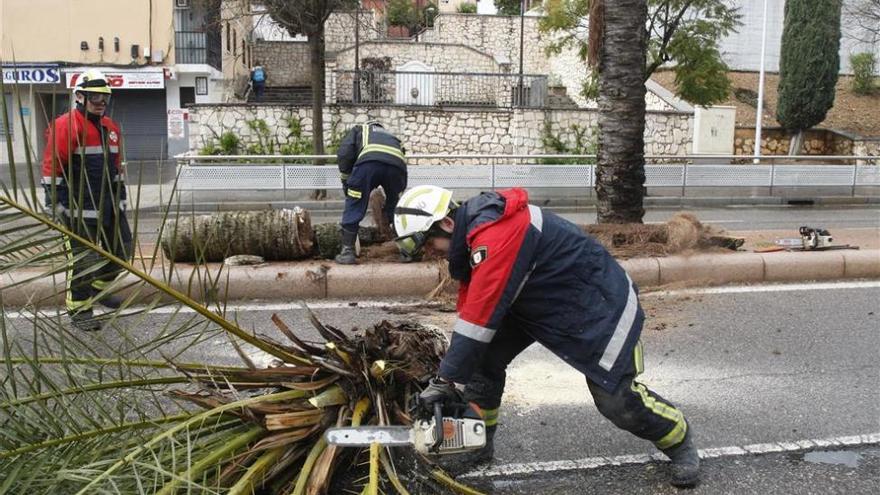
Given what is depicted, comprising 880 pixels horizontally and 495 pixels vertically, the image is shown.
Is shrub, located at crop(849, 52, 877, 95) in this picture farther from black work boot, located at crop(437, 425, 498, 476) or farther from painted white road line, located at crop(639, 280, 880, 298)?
black work boot, located at crop(437, 425, 498, 476)

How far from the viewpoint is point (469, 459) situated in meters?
3.69

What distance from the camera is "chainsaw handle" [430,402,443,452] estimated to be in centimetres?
305

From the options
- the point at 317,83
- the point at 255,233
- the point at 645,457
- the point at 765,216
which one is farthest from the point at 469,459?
the point at 317,83

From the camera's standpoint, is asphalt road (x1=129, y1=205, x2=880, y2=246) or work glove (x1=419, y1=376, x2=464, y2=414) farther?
asphalt road (x1=129, y1=205, x2=880, y2=246)

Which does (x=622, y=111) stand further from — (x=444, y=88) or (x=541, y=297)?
(x=444, y=88)

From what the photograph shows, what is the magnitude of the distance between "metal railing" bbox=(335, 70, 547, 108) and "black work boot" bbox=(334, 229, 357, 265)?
15.9m

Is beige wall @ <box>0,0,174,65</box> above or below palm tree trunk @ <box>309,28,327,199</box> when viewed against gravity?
above

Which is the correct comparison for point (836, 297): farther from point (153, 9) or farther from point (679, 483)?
point (153, 9)

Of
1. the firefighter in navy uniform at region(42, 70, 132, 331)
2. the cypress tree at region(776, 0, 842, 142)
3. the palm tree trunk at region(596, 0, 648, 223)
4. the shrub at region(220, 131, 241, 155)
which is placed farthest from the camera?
the cypress tree at region(776, 0, 842, 142)

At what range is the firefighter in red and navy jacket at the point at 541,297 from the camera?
3156mm

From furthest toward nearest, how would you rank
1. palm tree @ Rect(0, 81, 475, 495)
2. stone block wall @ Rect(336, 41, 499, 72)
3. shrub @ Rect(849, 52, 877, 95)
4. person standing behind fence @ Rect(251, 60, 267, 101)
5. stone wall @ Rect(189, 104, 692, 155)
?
stone block wall @ Rect(336, 41, 499, 72) → shrub @ Rect(849, 52, 877, 95) → person standing behind fence @ Rect(251, 60, 267, 101) → stone wall @ Rect(189, 104, 692, 155) → palm tree @ Rect(0, 81, 475, 495)

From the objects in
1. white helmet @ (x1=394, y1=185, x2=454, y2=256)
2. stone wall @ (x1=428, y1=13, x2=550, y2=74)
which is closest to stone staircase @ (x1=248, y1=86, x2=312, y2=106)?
stone wall @ (x1=428, y1=13, x2=550, y2=74)

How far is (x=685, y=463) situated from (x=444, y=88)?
71.2ft

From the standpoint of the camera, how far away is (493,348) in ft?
12.3
